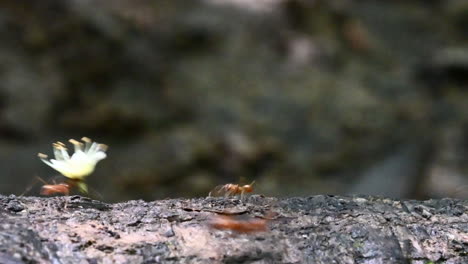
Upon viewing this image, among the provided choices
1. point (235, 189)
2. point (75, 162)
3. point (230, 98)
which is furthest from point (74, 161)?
point (230, 98)

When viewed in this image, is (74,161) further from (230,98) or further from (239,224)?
(230,98)

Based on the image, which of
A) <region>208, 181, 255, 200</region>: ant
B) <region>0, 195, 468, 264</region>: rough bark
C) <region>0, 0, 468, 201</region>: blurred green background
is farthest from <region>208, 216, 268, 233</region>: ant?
<region>0, 0, 468, 201</region>: blurred green background

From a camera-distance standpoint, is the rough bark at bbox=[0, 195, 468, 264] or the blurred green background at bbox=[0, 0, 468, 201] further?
the blurred green background at bbox=[0, 0, 468, 201]

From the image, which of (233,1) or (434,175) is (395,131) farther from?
(233,1)

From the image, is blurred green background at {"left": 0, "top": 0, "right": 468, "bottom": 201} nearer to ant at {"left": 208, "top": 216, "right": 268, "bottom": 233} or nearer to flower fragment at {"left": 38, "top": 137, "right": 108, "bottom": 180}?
flower fragment at {"left": 38, "top": 137, "right": 108, "bottom": 180}

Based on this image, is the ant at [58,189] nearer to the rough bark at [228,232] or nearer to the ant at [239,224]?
the rough bark at [228,232]

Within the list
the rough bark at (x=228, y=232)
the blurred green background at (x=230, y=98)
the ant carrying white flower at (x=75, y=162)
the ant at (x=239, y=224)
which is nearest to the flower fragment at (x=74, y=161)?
the ant carrying white flower at (x=75, y=162)
